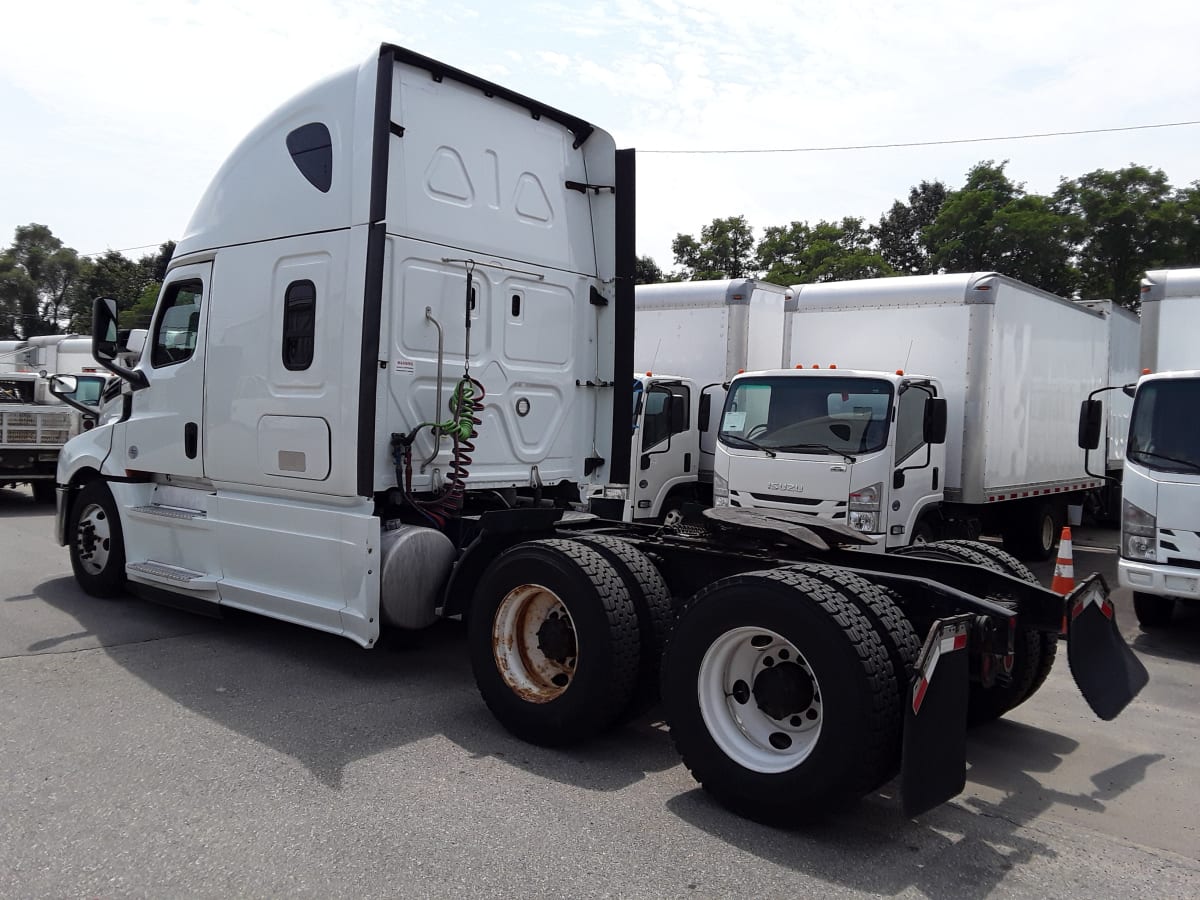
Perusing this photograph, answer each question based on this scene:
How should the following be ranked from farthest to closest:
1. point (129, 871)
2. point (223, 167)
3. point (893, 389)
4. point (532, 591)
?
1. point (893, 389)
2. point (223, 167)
3. point (532, 591)
4. point (129, 871)

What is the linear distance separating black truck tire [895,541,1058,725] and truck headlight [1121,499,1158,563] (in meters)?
2.89

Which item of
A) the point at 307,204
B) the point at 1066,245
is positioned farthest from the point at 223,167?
the point at 1066,245

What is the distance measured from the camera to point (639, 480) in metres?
10.3

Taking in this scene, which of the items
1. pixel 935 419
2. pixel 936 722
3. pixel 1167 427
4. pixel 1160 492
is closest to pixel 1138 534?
pixel 1160 492

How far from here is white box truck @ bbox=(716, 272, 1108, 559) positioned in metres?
8.81

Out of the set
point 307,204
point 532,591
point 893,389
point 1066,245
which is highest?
point 1066,245

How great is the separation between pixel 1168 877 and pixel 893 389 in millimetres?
5728

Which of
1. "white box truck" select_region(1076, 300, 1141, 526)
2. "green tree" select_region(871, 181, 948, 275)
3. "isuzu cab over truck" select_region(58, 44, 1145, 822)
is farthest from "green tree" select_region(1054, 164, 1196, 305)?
"isuzu cab over truck" select_region(58, 44, 1145, 822)

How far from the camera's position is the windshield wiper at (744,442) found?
9.02 metres

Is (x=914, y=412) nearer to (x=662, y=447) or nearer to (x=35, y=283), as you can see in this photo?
(x=662, y=447)

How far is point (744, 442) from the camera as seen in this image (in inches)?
366

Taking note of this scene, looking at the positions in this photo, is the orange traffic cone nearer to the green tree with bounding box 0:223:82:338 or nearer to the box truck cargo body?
the box truck cargo body

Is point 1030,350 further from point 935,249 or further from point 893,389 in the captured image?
point 935,249

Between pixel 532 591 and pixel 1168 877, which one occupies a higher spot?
pixel 532 591
